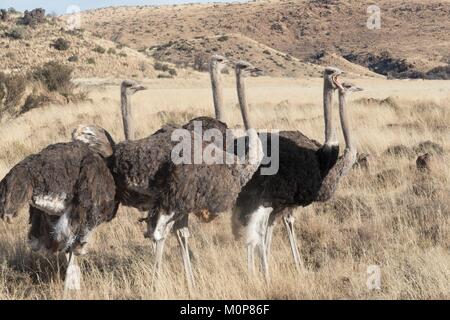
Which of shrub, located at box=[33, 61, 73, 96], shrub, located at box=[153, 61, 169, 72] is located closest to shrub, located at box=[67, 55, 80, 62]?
shrub, located at box=[153, 61, 169, 72]

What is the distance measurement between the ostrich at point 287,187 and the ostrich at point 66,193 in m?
1.11

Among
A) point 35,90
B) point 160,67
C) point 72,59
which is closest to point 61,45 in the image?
Result: point 72,59

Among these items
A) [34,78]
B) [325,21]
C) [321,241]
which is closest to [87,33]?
[34,78]

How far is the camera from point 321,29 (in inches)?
2835

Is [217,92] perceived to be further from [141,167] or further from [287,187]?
[141,167]

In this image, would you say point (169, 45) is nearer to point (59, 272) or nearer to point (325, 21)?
point (325, 21)

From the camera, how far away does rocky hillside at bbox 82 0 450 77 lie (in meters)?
62.1

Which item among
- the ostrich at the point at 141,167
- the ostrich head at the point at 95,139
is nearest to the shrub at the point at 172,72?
the ostrich head at the point at 95,139

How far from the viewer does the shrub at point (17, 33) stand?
4009 cm

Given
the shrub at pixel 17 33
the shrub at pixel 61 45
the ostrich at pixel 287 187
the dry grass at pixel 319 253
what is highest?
the ostrich at pixel 287 187

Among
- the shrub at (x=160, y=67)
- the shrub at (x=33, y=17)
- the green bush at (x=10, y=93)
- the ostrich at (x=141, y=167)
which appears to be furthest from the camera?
the shrub at (x=33, y=17)

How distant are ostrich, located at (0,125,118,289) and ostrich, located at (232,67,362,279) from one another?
1111mm

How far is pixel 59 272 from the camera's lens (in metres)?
5.50

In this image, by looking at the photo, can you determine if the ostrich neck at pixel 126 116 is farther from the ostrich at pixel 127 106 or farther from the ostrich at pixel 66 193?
the ostrich at pixel 66 193
